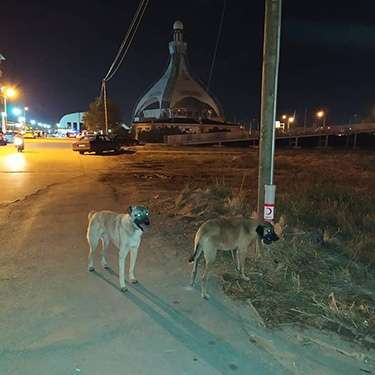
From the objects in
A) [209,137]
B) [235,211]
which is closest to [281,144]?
[209,137]

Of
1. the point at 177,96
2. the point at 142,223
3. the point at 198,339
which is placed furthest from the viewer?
the point at 177,96

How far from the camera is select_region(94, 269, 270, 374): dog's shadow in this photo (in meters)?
3.46

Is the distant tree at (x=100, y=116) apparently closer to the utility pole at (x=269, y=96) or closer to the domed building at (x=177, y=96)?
the domed building at (x=177, y=96)

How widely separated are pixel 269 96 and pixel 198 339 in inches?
165

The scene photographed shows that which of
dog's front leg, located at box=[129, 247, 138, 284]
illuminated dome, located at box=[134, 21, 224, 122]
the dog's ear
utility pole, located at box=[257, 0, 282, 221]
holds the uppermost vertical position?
illuminated dome, located at box=[134, 21, 224, 122]

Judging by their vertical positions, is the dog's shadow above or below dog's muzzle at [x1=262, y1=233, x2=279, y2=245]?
below

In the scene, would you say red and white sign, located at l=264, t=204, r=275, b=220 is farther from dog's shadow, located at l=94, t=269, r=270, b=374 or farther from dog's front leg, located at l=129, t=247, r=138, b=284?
dog's front leg, located at l=129, t=247, r=138, b=284

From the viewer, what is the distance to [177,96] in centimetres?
11694

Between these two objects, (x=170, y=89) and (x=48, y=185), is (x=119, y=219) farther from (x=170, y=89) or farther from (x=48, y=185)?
(x=170, y=89)

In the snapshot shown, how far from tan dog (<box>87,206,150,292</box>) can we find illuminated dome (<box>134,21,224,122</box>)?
350 feet

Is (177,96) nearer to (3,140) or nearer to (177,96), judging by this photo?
(177,96)

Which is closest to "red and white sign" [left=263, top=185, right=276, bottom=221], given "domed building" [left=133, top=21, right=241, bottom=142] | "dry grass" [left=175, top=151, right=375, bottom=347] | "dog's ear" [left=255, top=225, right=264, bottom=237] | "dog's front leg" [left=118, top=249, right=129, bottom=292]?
"dry grass" [left=175, top=151, right=375, bottom=347]

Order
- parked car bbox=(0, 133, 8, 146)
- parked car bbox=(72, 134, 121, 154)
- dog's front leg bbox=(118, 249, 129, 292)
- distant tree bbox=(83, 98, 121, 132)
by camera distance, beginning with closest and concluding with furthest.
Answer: dog's front leg bbox=(118, 249, 129, 292) → parked car bbox=(72, 134, 121, 154) → parked car bbox=(0, 133, 8, 146) → distant tree bbox=(83, 98, 121, 132)

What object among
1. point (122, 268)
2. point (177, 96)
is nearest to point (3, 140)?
point (122, 268)
